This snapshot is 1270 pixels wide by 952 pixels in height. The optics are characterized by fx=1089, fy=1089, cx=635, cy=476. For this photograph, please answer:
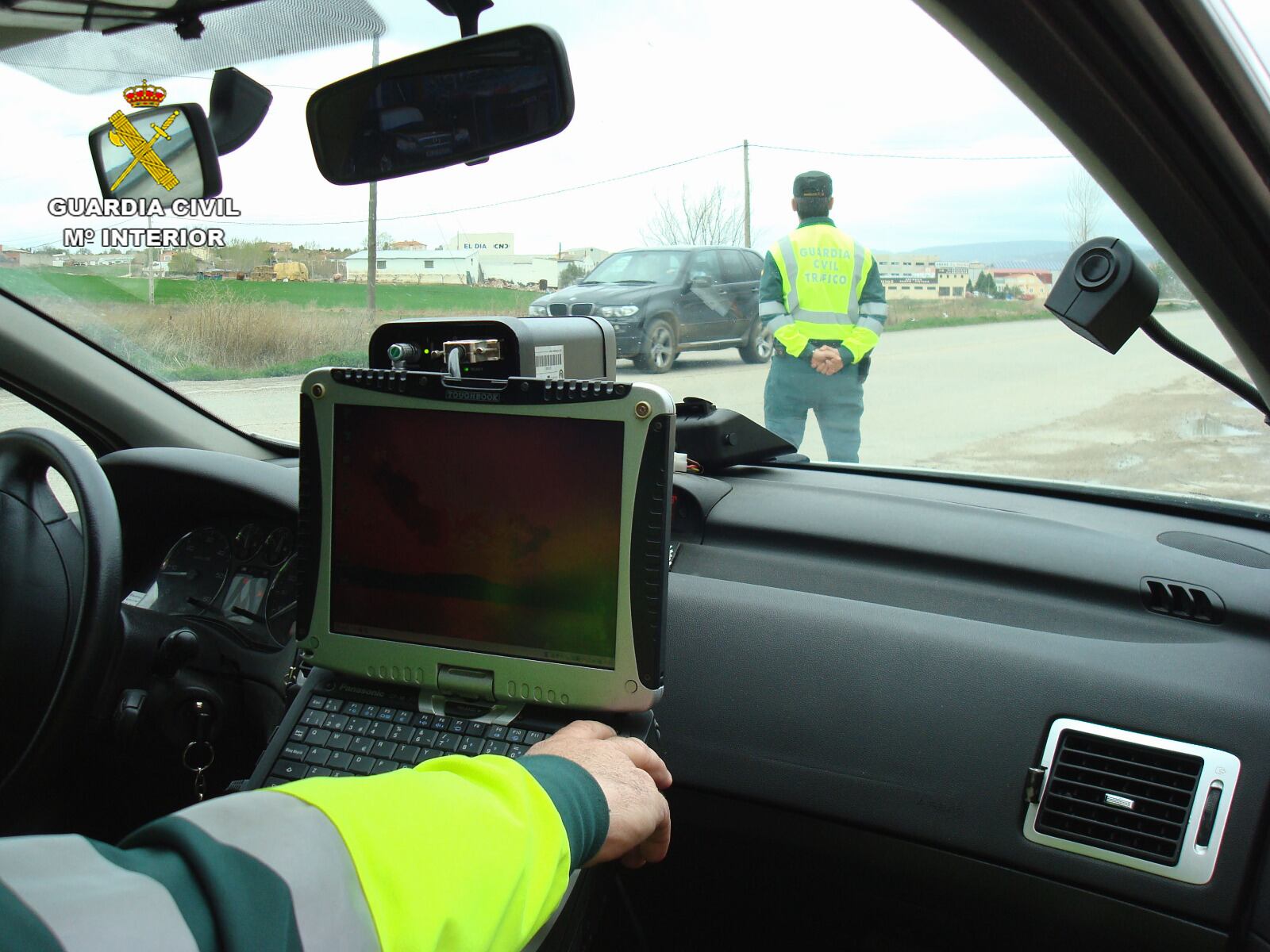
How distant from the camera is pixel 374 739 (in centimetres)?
172

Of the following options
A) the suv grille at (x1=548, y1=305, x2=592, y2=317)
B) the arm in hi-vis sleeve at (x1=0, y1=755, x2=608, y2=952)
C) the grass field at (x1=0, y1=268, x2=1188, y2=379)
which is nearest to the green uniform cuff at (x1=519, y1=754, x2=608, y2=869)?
the arm in hi-vis sleeve at (x1=0, y1=755, x2=608, y2=952)

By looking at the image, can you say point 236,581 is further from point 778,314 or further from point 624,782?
point 778,314

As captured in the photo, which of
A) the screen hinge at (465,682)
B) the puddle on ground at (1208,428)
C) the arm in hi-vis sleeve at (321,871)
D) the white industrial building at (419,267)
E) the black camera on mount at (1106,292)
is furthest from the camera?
the white industrial building at (419,267)

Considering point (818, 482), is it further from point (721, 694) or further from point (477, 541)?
point (477, 541)

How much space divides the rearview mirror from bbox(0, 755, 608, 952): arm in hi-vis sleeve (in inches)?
47.8

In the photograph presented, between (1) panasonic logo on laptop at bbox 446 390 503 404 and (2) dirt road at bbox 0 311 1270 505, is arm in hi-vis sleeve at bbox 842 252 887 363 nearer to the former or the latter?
(2) dirt road at bbox 0 311 1270 505

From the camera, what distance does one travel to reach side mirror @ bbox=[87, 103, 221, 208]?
8.42 ft

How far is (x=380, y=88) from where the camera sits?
2.02 metres

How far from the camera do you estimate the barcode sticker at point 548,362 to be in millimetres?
1919

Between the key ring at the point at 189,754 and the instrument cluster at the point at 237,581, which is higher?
A: the instrument cluster at the point at 237,581

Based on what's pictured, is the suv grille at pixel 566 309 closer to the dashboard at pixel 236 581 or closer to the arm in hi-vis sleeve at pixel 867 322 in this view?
the dashboard at pixel 236 581

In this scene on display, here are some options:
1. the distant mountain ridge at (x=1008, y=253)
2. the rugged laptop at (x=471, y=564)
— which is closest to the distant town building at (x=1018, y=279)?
the distant mountain ridge at (x=1008, y=253)

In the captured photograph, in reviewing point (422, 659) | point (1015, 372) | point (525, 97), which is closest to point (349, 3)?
point (525, 97)

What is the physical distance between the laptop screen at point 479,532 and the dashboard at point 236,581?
79 cm
